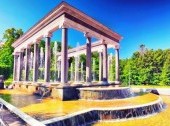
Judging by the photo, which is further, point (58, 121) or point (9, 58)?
point (9, 58)

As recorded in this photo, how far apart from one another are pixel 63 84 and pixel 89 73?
4509 millimetres

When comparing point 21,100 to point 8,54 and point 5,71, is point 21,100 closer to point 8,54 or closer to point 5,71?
point 5,71

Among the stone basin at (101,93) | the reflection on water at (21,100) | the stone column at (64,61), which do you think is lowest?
the reflection on water at (21,100)

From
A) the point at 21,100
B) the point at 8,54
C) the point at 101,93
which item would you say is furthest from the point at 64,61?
the point at 8,54

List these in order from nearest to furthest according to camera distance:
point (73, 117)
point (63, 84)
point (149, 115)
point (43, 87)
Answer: point (73, 117), point (149, 115), point (63, 84), point (43, 87)

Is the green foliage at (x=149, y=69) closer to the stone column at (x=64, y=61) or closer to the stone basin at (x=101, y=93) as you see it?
the stone basin at (x=101, y=93)

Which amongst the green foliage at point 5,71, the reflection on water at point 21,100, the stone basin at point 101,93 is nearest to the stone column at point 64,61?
the stone basin at point 101,93

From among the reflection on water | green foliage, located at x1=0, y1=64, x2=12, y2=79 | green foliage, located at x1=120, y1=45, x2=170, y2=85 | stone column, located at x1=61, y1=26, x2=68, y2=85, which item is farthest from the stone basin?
green foliage, located at x1=0, y1=64, x2=12, y2=79

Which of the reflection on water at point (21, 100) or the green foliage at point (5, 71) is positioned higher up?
the green foliage at point (5, 71)

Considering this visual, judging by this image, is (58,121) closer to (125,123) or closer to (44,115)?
(44,115)

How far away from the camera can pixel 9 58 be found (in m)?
44.4

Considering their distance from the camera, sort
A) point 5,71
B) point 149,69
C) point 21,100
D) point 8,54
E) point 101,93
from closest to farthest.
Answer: point 101,93, point 21,100, point 5,71, point 149,69, point 8,54

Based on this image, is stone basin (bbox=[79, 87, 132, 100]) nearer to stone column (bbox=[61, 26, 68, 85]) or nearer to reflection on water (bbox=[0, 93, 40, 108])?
stone column (bbox=[61, 26, 68, 85])

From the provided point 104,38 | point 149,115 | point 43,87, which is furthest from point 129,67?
point 149,115
